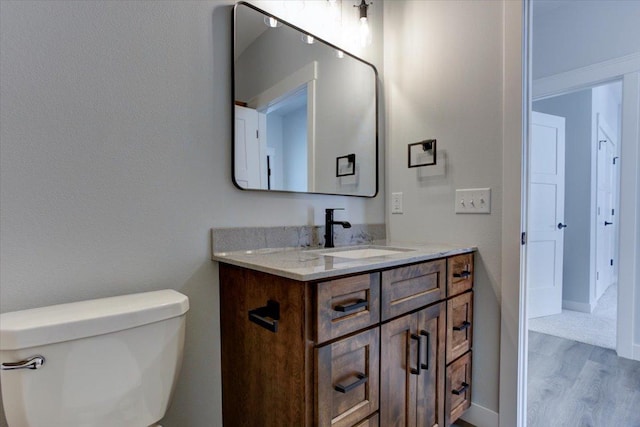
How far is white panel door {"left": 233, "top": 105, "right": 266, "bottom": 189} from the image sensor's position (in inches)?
52.4

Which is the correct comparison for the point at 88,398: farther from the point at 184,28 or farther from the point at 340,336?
the point at 184,28

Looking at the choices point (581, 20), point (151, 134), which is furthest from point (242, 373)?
point (581, 20)

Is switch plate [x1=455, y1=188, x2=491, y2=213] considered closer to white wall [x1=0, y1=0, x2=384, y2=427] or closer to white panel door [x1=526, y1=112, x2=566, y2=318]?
white wall [x1=0, y1=0, x2=384, y2=427]

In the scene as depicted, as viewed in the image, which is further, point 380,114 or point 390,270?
point 380,114

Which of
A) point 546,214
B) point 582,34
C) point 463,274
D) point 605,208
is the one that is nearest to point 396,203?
point 463,274

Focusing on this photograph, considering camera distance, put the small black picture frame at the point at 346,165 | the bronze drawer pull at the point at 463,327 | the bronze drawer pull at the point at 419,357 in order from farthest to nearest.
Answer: the small black picture frame at the point at 346,165
the bronze drawer pull at the point at 463,327
the bronze drawer pull at the point at 419,357

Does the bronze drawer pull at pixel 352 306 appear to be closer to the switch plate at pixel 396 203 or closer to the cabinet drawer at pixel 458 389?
the cabinet drawer at pixel 458 389

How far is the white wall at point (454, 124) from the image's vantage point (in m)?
1.51

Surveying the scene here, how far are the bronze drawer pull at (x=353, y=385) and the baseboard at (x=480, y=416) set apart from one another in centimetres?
89

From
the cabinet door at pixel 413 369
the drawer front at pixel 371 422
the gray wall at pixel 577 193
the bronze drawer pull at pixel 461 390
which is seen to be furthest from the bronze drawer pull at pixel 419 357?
the gray wall at pixel 577 193

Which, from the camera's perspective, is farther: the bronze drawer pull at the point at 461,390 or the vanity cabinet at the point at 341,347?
the bronze drawer pull at the point at 461,390

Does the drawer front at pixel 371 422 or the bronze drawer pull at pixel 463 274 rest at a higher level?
the bronze drawer pull at pixel 463 274

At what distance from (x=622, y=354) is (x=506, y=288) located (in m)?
1.61

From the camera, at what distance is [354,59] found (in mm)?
1780
